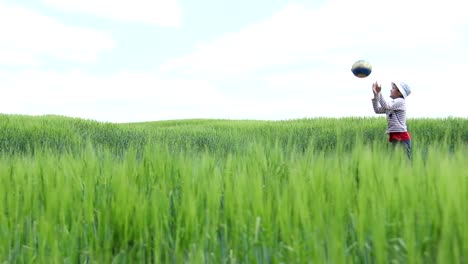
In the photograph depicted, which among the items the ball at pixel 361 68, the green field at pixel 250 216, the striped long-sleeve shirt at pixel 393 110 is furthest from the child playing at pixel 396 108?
the green field at pixel 250 216

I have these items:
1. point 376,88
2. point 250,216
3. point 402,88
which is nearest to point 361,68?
point 376,88

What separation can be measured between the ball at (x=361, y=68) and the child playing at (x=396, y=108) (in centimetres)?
35

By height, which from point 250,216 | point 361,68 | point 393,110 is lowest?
point 250,216

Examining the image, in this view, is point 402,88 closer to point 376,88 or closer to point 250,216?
point 376,88

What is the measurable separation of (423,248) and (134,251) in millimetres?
1058

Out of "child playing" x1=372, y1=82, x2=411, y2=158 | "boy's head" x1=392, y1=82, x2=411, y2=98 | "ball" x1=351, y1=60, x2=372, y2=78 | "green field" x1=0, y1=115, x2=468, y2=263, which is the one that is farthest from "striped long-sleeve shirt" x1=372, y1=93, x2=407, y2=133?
"green field" x1=0, y1=115, x2=468, y2=263

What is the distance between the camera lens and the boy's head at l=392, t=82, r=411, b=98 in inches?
291

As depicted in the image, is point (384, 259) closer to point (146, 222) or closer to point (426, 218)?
point (426, 218)

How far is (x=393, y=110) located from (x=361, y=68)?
2.88 ft

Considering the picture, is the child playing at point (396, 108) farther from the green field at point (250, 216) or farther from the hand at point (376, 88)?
the green field at point (250, 216)

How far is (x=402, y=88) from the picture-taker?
24.4ft

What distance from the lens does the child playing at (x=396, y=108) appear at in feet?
23.2

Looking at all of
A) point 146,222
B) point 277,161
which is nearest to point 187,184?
point 146,222

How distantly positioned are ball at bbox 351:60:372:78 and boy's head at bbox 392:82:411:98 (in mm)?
558
